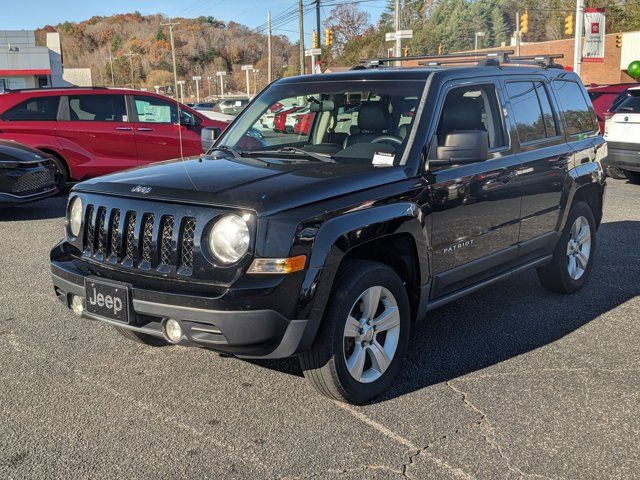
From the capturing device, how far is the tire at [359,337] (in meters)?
3.65

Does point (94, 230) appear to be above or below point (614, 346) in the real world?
above

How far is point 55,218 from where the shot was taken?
997cm

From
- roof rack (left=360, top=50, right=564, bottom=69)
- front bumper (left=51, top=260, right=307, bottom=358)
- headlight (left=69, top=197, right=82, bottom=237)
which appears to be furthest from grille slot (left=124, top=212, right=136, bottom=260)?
roof rack (left=360, top=50, right=564, bottom=69)

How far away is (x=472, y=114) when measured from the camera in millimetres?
4777

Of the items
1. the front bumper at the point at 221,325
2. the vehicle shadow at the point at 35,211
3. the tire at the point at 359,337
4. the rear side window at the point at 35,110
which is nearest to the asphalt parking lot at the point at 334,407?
the tire at the point at 359,337

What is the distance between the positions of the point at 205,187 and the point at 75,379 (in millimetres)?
1529

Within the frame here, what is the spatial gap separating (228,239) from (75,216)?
1.24 m

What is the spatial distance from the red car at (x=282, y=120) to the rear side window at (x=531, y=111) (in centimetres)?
159

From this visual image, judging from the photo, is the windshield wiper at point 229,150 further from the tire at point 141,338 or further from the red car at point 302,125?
the tire at point 141,338

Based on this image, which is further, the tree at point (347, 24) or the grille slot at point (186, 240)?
the tree at point (347, 24)

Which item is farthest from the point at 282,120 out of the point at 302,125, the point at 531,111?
the point at 531,111

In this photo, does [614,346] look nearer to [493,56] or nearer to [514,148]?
[514,148]

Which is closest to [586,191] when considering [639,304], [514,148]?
[639,304]

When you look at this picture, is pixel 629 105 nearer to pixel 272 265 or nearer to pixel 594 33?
pixel 272 265
